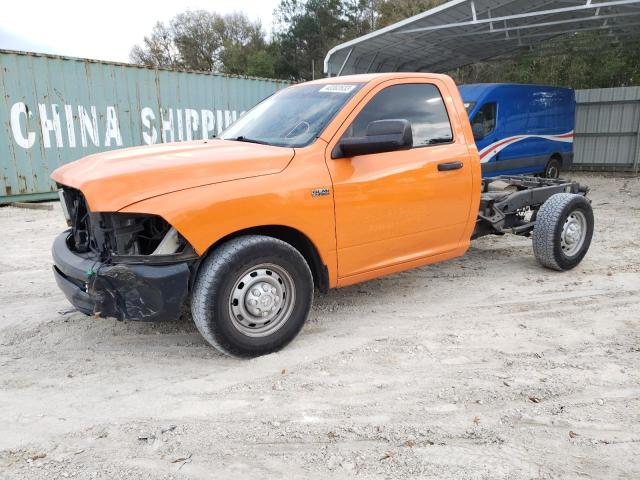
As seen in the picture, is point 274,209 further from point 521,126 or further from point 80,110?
point 521,126

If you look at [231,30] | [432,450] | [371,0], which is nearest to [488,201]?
[432,450]

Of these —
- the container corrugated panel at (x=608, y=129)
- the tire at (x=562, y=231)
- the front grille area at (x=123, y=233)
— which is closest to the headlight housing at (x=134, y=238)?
the front grille area at (x=123, y=233)

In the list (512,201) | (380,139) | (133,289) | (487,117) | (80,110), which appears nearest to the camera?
(133,289)

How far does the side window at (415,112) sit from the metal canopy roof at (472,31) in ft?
26.6

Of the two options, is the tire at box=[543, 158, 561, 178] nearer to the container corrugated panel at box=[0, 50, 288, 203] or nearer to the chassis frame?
the chassis frame

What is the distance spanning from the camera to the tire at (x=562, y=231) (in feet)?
16.9

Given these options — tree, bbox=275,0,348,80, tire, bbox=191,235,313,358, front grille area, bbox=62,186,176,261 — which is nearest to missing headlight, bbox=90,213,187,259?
front grille area, bbox=62,186,176,261

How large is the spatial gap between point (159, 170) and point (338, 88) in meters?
1.65

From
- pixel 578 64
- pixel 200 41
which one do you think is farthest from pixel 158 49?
pixel 578 64

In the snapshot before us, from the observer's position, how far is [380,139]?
11.5 feet

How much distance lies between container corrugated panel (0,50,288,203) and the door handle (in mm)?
9267

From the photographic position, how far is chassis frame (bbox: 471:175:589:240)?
17.2 ft

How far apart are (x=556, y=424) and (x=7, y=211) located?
1006cm

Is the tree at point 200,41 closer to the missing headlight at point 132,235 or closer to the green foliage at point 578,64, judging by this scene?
the green foliage at point 578,64
